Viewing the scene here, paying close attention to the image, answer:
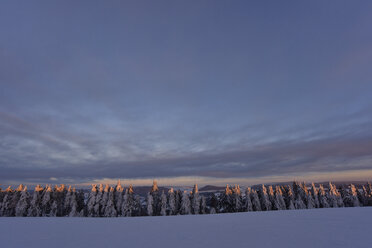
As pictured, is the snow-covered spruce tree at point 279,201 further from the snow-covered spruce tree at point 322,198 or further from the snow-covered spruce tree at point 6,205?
the snow-covered spruce tree at point 6,205

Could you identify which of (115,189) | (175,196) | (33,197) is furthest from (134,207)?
(33,197)

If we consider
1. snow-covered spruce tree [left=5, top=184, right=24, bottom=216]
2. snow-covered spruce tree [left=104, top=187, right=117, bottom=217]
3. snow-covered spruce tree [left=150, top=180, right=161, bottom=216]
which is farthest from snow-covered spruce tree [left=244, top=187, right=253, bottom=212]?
snow-covered spruce tree [left=5, top=184, right=24, bottom=216]

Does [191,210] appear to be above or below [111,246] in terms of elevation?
below

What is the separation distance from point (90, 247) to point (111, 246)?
981 mm

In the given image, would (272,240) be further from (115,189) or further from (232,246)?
(115,189)

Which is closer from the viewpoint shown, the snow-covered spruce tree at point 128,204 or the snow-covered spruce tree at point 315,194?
the snow-covered spruce tree at point 128,204

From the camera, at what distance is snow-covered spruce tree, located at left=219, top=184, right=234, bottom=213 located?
83.8m

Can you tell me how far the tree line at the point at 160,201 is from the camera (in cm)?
7162

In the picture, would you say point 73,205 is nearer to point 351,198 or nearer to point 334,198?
point 334,198

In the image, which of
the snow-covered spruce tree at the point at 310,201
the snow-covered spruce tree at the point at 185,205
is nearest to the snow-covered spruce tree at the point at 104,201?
the snow-covered spruce tree at the point at 185,205

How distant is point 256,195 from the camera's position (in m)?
80.6

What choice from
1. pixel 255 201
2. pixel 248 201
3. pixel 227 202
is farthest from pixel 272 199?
pixel 227 202

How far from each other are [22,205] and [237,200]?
282ft

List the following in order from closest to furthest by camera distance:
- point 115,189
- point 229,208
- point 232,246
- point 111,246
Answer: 1. point 232,246
2. point 111,246
3. point 115,189
4. point 229,208
